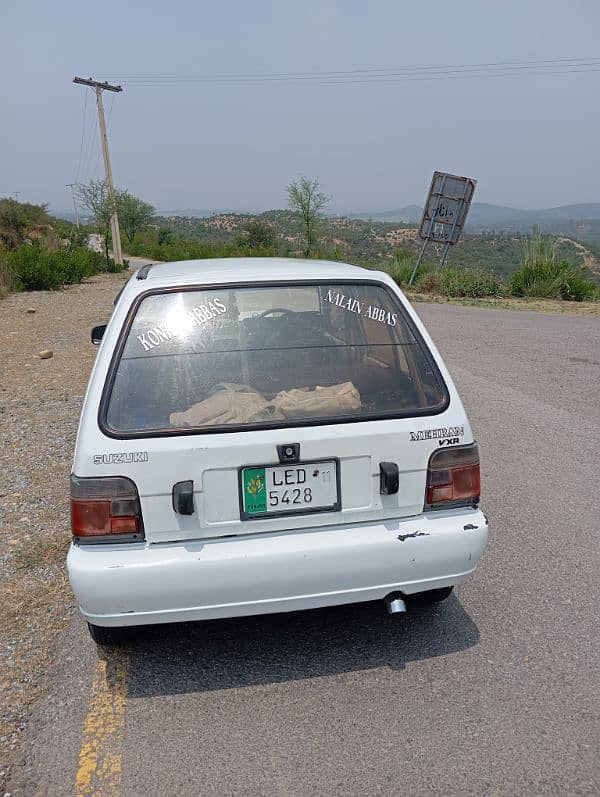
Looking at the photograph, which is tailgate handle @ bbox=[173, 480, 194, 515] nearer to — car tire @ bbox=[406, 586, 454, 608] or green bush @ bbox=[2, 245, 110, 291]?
car tire @ bbox=[406, 586, 454, 608]

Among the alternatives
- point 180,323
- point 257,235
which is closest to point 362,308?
point 180,323

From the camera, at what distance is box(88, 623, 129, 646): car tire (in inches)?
121

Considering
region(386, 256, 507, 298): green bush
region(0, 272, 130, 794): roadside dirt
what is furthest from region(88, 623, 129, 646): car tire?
region(386, 256, 507, 298): green bush

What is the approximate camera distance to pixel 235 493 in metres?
2.79

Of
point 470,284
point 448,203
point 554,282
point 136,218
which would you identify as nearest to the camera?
point 554,282

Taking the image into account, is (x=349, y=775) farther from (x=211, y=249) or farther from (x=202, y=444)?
(x=211, y=249)

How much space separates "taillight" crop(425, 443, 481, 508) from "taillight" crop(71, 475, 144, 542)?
1.21 metres

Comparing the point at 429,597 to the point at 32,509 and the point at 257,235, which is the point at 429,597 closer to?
the point at 32,509

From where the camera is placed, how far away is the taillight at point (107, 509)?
8.99 ft

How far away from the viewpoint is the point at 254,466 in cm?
279

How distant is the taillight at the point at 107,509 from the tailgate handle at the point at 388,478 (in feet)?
3.21

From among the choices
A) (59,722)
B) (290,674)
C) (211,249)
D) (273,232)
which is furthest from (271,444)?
(273,232)

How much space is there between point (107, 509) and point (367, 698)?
1.29 meters

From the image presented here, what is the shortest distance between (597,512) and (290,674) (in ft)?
8.71
